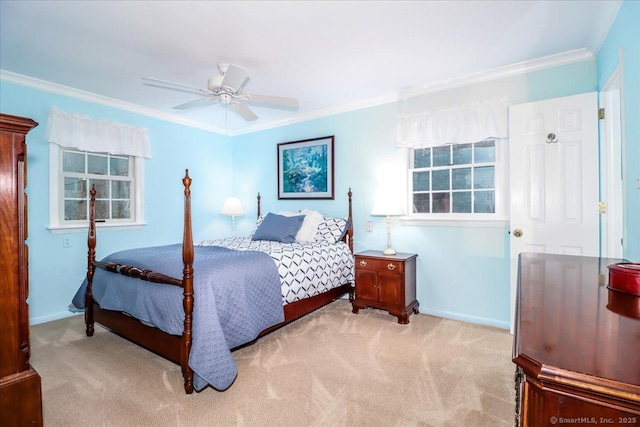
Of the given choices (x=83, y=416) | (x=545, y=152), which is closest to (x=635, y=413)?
(x=83, y=416)

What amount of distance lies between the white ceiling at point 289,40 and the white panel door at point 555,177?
537 mm

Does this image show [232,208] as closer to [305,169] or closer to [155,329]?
[305,169]

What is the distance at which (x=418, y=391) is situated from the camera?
2.03m

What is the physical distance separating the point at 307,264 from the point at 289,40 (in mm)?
1933

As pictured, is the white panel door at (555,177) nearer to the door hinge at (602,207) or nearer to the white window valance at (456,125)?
the door hinge at (602,207)

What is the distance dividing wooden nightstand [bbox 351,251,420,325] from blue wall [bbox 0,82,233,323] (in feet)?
8.76

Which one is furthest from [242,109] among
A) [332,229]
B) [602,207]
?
[602,207]

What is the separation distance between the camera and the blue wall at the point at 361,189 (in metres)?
2.88

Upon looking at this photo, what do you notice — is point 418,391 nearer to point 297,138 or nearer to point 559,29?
point 559,29

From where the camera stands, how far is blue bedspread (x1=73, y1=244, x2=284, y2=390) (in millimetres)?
2020

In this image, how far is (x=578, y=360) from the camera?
584 millimetres

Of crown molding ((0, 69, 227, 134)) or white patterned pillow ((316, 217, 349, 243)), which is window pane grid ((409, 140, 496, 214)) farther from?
crown molding ((0, 69, 227, 134))

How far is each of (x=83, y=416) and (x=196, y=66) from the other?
275 cm

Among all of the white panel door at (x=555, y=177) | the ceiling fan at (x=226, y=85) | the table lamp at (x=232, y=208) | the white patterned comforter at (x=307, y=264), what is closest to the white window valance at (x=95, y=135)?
the table lamp at (x=232, y=208)
